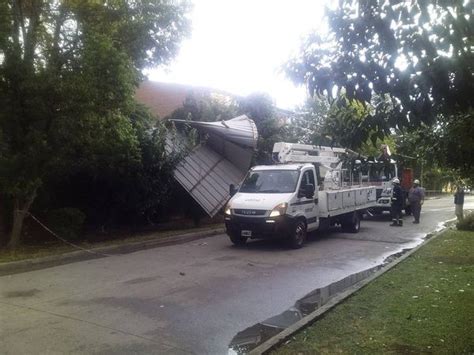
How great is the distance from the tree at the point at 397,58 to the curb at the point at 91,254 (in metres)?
7.94

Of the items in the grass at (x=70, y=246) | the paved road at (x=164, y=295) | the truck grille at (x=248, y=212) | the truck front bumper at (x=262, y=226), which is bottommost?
the paved road at (x=164, y=295)

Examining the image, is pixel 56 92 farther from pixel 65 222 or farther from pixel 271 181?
pixel 271 181

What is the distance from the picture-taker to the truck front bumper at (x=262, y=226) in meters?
12.0

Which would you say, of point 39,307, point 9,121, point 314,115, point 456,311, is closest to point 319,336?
point 456,311

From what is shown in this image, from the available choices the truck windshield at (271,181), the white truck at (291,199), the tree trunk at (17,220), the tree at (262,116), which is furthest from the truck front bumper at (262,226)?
the tree at (262,116)

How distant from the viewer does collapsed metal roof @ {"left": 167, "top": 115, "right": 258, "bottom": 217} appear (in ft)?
53.9

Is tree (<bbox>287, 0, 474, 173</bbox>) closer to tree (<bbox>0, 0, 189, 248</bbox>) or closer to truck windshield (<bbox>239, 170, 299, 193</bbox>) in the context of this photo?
tree (<bbox>0, 0, 189, 248</bbox>)

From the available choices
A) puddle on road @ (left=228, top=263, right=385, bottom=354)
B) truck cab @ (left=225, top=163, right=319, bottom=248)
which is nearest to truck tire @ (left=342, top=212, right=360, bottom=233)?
truck cab @ (left=225, top=163, right=319, bottom=248)

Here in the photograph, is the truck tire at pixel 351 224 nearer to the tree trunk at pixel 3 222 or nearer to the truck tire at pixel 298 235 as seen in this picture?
the truck tire at pixel 298 235

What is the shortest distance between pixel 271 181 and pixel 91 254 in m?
5.05

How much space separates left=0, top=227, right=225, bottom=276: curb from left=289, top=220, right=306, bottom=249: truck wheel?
3299 millimetres

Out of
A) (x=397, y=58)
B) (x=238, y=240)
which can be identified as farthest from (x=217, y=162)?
(x=397, y=58)

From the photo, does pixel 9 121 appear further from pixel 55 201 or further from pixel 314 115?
pixel 314 115

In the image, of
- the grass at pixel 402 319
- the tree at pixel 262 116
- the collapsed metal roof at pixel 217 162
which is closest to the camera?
the grass at pixel 402 319
